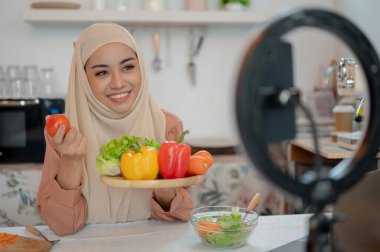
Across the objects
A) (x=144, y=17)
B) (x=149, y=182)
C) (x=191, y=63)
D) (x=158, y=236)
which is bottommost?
(x=158, y=236)

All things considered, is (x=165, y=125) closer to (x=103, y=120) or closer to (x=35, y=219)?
(x=103, y=120)

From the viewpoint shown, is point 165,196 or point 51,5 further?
point 51,5

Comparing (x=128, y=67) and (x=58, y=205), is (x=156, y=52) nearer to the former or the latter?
(x=128, y=67)

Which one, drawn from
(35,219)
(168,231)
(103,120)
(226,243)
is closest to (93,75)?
(103,120)

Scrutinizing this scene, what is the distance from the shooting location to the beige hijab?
152 centimetres

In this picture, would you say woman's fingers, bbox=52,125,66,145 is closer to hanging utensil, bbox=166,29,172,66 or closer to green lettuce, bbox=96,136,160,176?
green lettuce, bbox=96,136,160,176

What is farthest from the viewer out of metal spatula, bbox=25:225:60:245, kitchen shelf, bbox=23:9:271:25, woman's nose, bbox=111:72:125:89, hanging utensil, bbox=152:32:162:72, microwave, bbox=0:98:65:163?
hanging utensil, bbox=152:32:162:72

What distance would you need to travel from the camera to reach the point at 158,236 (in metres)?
1.28

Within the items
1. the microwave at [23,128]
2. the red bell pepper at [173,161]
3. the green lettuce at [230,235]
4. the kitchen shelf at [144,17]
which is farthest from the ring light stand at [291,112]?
the kitchen shelf at [144,17]

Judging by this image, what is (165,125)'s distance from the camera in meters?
1.68

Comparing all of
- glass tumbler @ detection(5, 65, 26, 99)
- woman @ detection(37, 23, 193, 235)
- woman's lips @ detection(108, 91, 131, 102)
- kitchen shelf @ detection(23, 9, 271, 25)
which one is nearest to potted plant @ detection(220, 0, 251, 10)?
kitchen shelf @ detection(23, 9, 271, 25)

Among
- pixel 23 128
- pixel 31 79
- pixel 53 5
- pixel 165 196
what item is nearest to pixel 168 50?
pixel 53 5

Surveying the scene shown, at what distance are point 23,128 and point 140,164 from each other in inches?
65.1

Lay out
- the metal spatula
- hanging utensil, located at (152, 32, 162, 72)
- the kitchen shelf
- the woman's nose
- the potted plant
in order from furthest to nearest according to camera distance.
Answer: hanging utensil, located at (152, 32, 162, 72), the potted plant, the kitchen shelf, the woman's nose, the metal spatula
